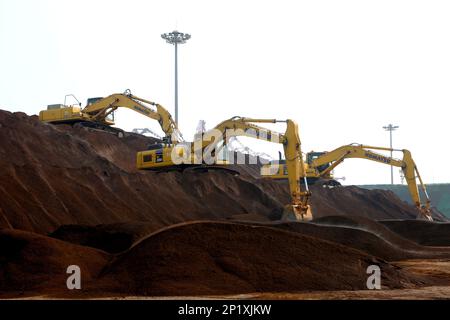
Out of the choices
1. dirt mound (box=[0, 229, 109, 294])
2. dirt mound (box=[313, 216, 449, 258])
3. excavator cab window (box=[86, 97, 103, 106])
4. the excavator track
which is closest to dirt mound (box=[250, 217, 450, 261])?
dirt mound (box=[313, 216, 449, 258])

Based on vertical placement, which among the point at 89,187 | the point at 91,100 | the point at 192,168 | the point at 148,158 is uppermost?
the point at 91,100

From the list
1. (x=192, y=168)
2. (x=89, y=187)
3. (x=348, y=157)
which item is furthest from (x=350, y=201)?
(x=89, y=187)

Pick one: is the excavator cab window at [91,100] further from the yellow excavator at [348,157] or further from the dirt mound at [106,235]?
the dirt mound at [106,235]

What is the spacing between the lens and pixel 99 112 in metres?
41.4

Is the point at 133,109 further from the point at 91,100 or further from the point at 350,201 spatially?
the point at 350,201

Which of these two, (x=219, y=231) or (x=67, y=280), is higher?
(x=219, y=231)

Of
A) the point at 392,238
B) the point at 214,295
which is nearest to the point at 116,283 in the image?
the point at 214,295

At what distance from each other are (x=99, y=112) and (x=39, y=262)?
2855 centimetres

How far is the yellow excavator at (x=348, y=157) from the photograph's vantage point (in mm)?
38938

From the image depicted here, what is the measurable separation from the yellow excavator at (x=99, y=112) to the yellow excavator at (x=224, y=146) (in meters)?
3.17

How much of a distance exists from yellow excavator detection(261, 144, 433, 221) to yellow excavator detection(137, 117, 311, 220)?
10.2 metres

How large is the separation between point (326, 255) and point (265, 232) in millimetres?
1644

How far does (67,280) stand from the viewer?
1302cm
